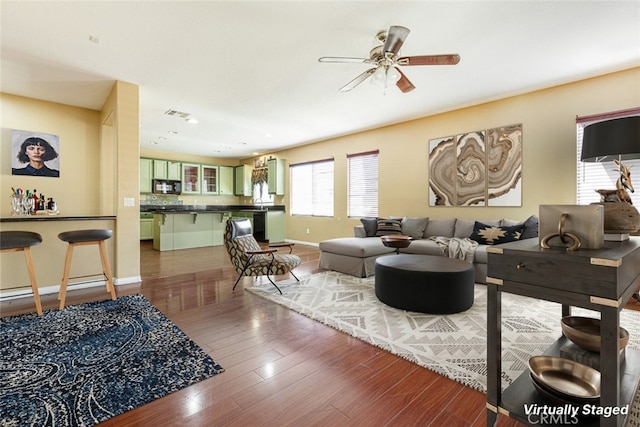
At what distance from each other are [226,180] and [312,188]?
12.4 feet

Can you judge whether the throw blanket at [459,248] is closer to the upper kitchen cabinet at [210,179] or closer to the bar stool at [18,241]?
the bar stool at [18,241]

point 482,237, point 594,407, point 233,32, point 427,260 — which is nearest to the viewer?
point 594,407

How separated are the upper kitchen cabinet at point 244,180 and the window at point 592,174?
8128mm

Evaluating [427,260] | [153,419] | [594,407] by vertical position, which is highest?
[427,260]

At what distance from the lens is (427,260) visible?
3.20m

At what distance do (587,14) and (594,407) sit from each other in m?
2.97

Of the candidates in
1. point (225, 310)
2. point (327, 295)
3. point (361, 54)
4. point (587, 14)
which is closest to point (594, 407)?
point (327, 295)

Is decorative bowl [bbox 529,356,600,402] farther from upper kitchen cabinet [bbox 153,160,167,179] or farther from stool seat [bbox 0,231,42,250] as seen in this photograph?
upper kitchen cabinet [bbox 153,160,167,179]

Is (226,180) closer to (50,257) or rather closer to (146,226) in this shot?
(146,226)

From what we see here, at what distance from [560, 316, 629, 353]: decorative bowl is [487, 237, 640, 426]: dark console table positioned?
0.62 ft

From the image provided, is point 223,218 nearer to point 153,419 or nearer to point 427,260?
point 427,260

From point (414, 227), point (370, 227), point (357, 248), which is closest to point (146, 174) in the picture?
point (370, 227)

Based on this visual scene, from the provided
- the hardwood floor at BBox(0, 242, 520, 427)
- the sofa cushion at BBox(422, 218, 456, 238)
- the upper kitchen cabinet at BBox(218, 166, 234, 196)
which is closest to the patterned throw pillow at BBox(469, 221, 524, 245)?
the sofa cushion at BBox(422, 218, 456, 238)

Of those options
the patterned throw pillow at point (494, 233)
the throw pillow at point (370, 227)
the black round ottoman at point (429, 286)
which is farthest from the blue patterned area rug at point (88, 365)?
the patterned throw pillow at point (494, 233)
